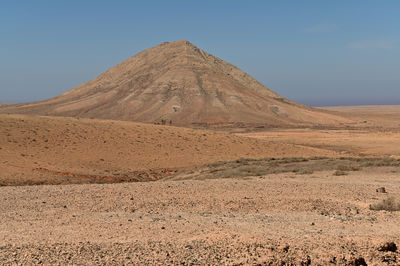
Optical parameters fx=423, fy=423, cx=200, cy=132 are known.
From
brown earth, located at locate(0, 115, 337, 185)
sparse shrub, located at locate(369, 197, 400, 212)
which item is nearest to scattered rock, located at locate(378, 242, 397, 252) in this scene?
sparse shrub, located at locate(369, 197, 400, 212)

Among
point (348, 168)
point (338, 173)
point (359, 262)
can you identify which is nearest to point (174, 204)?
point (359, 262)

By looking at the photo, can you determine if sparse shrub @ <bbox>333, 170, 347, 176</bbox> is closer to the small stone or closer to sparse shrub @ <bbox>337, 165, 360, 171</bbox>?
sparse shrub @ <bbox>337, 165, 360, 171</bbox>

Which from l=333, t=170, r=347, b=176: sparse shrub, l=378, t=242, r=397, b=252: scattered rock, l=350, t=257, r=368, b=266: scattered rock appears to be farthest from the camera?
l=333, t=170, r=347, b=176: sparse shrub

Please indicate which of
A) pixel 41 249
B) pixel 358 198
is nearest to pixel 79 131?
pixel 358 198

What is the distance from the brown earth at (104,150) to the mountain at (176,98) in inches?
2122

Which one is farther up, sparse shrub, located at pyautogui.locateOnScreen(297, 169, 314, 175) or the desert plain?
the desert plain

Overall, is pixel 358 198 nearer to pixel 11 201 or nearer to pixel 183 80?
pixel 11 201

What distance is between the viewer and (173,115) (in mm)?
100250

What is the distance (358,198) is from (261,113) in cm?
9356

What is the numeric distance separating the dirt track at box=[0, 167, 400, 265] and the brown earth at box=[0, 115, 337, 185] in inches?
335

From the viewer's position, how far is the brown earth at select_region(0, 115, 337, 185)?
22506mm

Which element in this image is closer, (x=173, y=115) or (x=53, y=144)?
(x=53, y=144)

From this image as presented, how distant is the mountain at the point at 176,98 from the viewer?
100 meters

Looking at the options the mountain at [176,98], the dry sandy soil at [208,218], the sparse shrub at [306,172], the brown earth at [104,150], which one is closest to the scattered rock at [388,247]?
the dry sandy soil at [208,218]
